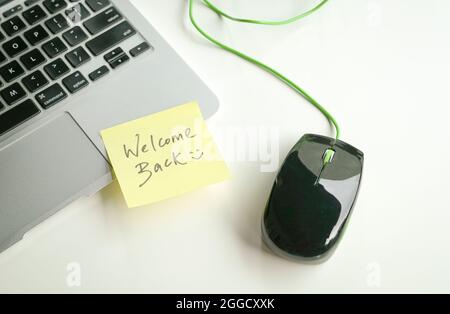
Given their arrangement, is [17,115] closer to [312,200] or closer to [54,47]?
[54,47]

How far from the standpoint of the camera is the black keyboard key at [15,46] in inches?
20.5

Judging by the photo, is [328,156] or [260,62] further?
[260,62]

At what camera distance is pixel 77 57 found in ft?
1.73

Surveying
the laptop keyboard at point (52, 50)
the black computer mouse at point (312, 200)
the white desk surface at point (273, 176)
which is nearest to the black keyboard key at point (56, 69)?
the laptop keyboard at point (52, 50)

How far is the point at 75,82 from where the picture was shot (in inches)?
20.5

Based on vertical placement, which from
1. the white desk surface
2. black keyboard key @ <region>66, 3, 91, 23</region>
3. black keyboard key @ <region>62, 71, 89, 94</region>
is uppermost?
black keyboard key @ <region>66, 3, 91, 23</region>

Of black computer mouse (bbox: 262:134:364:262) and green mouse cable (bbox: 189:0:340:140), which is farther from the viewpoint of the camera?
green mouse cable (bbox: 189:0:340:140)

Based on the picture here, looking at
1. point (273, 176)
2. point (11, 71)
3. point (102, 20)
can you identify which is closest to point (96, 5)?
point (102, 20)

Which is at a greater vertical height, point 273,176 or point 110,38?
point 110,38

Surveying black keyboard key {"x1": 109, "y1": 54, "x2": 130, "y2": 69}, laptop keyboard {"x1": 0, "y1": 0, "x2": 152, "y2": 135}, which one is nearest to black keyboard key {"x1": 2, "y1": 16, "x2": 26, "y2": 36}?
laptop keyboard {"x1": 0, "y1": 0, "x2": 152, "y2": 135}

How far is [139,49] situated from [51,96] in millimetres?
111

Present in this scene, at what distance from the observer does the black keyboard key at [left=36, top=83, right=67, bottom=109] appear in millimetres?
507

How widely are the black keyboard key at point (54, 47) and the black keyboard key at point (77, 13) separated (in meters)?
0.03

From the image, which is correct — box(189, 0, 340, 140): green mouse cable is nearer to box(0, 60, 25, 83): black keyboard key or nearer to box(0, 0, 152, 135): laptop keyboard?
box(0, 0, 152, 135): laptop keyboard
